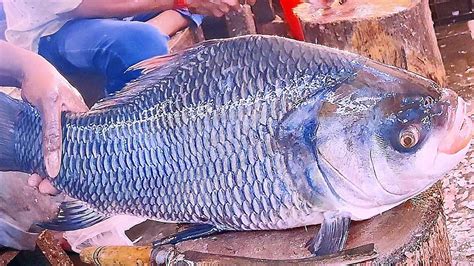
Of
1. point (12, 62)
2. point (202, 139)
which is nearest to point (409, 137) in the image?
point (202, 139)

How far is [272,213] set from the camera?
146 centimetres

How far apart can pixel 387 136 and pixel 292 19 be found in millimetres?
708

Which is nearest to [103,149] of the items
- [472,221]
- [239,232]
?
[239,232]

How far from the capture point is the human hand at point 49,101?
161cm

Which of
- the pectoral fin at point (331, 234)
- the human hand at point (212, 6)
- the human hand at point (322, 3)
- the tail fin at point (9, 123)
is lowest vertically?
the pectoral fin at point (331, 234)

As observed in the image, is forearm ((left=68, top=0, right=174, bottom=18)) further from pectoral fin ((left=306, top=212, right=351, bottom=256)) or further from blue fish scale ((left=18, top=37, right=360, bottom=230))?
pectoral fin ((left=306, top=212, right=351, bottom=256))

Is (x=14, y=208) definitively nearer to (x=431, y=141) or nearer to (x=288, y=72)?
(x=288, y=72)

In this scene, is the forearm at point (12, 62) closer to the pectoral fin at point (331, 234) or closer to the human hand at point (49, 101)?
the human hand at point (49, 101)

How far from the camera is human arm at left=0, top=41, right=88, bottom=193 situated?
5.29 feet

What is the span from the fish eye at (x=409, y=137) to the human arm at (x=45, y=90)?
738 mm

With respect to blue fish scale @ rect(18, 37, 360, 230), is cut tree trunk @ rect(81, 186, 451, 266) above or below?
below

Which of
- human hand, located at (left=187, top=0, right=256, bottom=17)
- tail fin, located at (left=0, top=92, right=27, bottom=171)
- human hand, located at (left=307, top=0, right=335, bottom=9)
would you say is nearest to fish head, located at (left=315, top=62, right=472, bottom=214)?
human hand, located at (left=187, top=0, right=256, bottom=17)

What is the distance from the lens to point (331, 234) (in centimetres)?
139

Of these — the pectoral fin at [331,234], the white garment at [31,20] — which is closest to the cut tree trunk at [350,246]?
the pectoral fin at [331,234]
